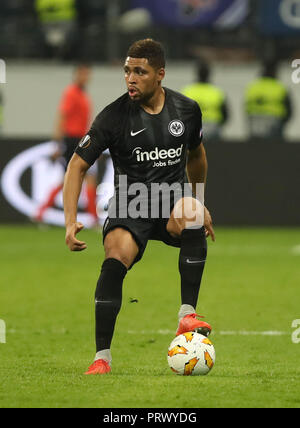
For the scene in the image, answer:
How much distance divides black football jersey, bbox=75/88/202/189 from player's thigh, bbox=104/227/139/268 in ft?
1.05

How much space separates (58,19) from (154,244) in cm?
495

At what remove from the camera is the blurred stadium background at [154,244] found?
18.6 ft

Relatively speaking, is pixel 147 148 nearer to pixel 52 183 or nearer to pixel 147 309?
pixel 147 309

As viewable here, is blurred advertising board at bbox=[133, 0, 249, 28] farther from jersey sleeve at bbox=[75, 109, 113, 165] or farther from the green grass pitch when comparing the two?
jersey sleeve at bbox=[75, 109, 113, 165]

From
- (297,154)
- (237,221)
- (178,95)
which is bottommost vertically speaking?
(237,221)

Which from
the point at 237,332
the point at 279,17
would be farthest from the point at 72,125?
the point at 237,332

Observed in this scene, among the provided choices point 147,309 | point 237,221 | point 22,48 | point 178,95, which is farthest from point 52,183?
point 178,95

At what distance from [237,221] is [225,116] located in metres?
1.70

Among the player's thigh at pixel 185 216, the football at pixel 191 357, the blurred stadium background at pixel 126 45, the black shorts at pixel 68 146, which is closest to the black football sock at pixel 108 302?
the football at pixel 191 357

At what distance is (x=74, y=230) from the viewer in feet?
18.0

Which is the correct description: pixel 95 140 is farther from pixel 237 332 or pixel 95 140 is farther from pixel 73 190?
pixel 237 332

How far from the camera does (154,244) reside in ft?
45.5

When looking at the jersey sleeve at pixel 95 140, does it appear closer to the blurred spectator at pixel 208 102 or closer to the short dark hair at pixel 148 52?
the short dark hair at pixel 148 52

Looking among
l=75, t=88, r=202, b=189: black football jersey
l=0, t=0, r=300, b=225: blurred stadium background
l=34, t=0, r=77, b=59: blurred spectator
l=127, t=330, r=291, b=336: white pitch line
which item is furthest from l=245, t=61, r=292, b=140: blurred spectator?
l=75, t=88, r=202, b=189: black football jersey
